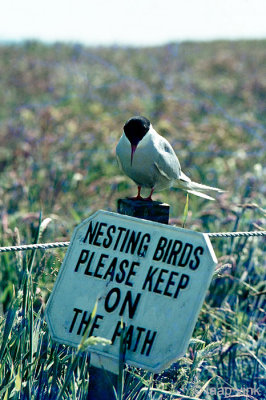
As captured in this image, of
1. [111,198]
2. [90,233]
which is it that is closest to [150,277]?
[90,233]

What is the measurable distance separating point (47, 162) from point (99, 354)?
401 centimetres

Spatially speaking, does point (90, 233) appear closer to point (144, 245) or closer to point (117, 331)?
point (144, 245)

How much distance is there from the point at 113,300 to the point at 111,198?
8.60 ft

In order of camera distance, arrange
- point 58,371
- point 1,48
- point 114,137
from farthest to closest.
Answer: point 1,48, point 114,137, point 58,371

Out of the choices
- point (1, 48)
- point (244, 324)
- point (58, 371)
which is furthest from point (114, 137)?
point (1, 48)

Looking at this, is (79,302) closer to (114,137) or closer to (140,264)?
(140,264)

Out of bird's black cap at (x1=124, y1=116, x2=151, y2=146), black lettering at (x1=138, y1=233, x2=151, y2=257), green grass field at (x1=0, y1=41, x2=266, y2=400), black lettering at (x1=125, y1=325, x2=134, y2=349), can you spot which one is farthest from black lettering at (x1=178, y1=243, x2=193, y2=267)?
bird's black cap at (x1=124, y1=116, x2=151, y2=146)

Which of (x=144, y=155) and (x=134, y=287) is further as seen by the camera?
(x=144, y=155)

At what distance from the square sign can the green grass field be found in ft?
0.34

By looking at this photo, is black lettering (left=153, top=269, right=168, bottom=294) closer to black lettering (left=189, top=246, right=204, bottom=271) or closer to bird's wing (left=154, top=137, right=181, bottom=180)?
black lettering (left=189, top=246, right=204, bottom=271)

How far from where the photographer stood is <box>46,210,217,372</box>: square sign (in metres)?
1.56

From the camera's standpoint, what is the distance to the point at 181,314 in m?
1.56

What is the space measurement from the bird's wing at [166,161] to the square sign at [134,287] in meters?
0.53

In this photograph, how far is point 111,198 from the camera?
426cm
